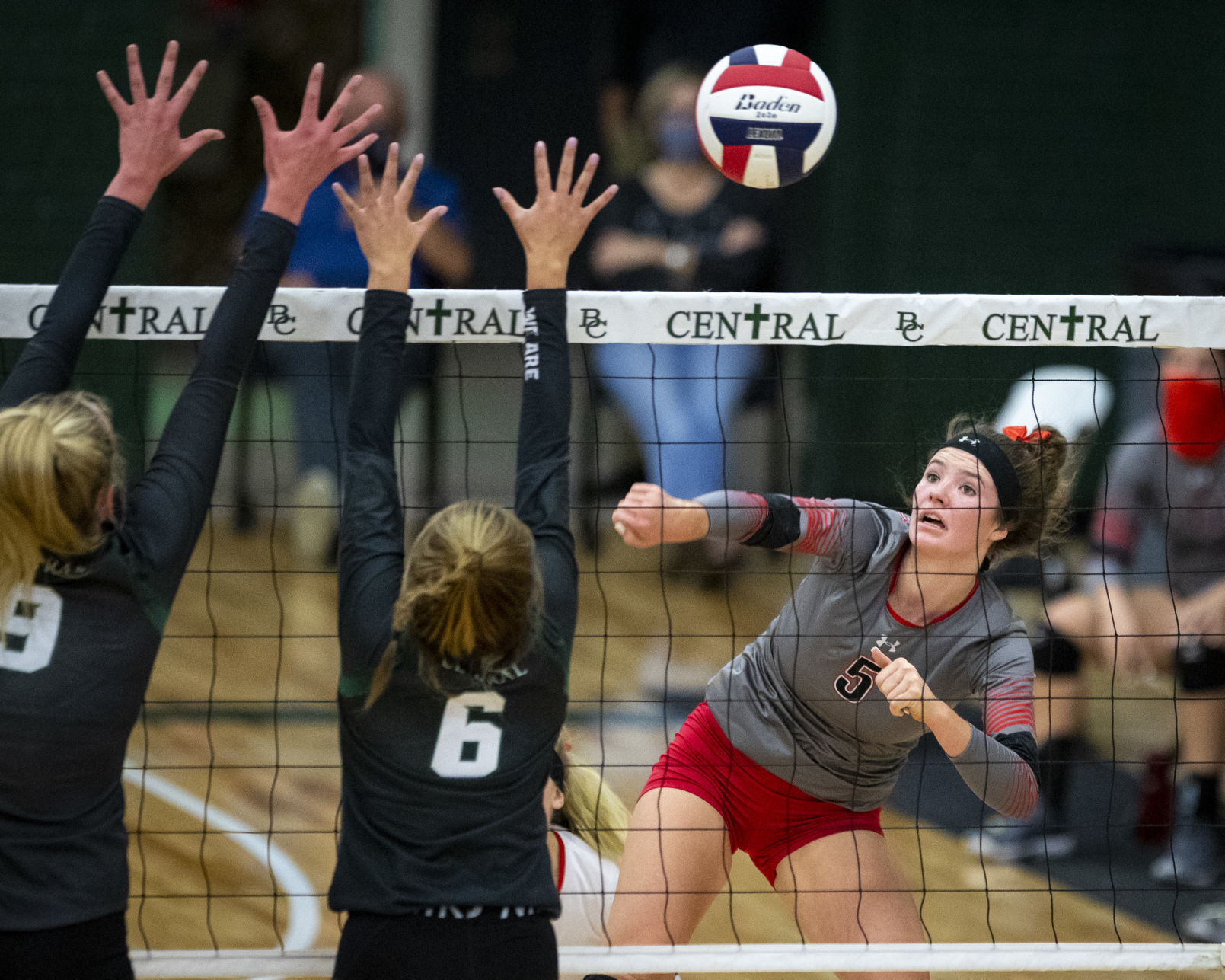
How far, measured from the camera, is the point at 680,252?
23.3 ft

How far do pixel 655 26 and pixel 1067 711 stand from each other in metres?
6.73

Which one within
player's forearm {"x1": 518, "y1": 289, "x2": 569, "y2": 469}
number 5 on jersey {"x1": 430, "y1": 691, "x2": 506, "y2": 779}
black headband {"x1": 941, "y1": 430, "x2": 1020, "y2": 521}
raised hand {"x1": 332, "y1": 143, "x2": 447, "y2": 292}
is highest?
raised hand {"x1": 332, "y1": 143, "x2": 447, "y2": 292}

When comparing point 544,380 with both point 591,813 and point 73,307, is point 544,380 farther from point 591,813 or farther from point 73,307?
point 591,813

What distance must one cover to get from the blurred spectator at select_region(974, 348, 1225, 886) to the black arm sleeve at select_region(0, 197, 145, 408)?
10.5ft

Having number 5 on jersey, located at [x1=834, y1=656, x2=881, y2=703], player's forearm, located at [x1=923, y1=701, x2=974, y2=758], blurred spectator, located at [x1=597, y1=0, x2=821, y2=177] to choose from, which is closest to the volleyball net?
number 5 on jersey, located at [x1=834, y1=656, x2=881, y2=703]

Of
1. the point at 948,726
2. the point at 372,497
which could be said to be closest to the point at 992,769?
the point at 948,726

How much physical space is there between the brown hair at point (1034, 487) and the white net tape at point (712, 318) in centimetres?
22

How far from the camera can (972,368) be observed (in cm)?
789

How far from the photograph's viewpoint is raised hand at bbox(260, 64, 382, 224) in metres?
2.57

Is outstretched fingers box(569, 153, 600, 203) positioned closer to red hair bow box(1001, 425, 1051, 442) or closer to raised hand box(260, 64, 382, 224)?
raised hand box(260, 64, 382, 224)

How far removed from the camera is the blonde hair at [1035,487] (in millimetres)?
2998

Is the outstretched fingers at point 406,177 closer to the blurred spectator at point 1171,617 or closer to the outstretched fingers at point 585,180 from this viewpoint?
the outstretched fingers at point 585,180

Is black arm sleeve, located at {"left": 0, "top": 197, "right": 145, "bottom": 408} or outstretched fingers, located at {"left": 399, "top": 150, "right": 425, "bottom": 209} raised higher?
outstretched fingers, located at {"left": 399, "top": 150, "right": 425, "bottom": 209}

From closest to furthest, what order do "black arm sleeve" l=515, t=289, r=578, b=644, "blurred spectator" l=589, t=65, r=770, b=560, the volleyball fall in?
"black arm sleeve" l=515, t=289, r=578, b=644 → the volleyball → "blurred spectator" l=589, t=65, r=770, b=560
